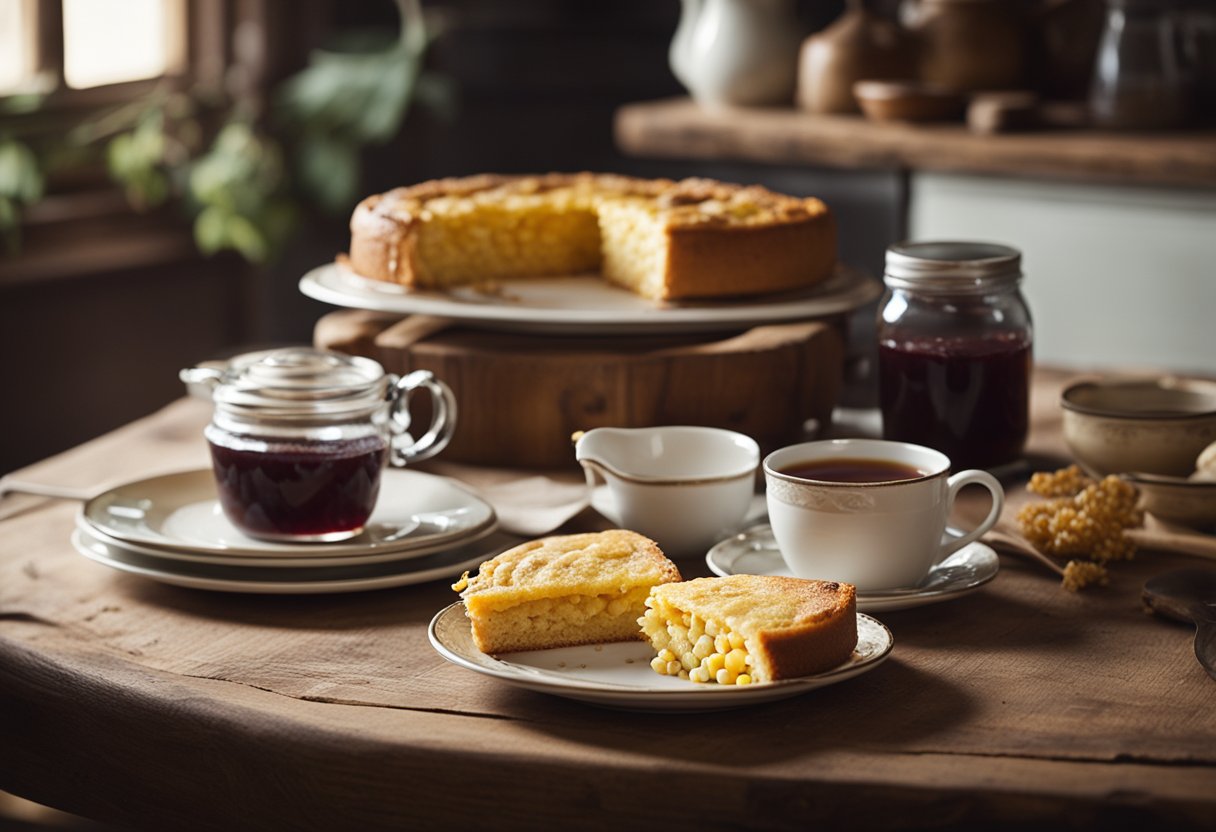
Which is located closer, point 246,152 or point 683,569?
point 683,569

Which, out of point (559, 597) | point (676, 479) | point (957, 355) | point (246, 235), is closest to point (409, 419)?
point (676, 479)

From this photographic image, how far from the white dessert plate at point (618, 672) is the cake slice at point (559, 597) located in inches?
0.5

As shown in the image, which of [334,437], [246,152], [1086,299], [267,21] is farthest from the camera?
[267,21]

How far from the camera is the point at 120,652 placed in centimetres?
143

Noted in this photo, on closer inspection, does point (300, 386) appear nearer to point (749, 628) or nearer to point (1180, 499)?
point (749, 628)

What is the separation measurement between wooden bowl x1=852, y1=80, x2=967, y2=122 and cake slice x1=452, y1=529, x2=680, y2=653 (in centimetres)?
268

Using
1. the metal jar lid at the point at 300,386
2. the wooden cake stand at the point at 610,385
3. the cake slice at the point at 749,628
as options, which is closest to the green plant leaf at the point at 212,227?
the wooden cake stand at the point at 610,385

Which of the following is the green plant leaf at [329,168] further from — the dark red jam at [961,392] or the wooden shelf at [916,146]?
the dark red jam at [961,392]

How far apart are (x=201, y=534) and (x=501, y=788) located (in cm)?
59

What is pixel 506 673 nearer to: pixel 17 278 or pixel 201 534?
pixel 201 534

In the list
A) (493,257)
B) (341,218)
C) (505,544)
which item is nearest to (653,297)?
(493,257)

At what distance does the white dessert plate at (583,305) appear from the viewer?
83.2 inches

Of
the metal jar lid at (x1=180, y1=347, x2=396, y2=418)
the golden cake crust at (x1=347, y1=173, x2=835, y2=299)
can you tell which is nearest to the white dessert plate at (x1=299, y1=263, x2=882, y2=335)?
the golden cake crust at (x1=347, y1=173, x2=835, y2=299)

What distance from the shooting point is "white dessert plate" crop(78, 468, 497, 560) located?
5.15ft
